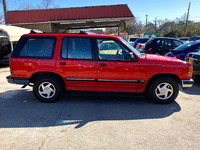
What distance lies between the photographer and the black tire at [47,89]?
16.0 ft

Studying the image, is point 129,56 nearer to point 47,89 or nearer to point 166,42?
point 47,89

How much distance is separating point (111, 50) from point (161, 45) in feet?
27.9

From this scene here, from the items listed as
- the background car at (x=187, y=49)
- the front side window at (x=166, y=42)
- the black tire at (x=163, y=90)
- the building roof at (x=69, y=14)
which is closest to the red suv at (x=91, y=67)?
the black tire at (x=163, y=90)

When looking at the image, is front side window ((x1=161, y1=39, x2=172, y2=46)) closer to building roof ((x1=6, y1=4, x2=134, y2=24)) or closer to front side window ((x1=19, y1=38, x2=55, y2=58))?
building roof ((x1=6, y1=4, x2=134, y2=24))

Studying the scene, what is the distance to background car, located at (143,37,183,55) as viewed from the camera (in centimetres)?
1216

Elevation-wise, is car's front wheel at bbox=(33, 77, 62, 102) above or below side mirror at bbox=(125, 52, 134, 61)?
below

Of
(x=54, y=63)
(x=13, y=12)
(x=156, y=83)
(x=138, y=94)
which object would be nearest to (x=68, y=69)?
(x=54, y=63)

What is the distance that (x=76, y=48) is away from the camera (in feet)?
15.8

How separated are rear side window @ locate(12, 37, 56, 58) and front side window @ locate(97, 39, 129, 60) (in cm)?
132

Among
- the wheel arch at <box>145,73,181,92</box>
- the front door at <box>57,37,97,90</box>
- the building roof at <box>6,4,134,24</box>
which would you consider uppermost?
the building roof at <box>6,4,134,24</box>

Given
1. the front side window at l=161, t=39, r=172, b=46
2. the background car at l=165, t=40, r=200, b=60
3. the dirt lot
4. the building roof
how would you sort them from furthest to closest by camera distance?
the building roof < the front side window at l=161, t=39, r=172, b=46 < the background car at l=165, t=40, r=200, b=60 < the dirt lot

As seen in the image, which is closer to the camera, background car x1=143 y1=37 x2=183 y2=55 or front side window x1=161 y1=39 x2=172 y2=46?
background car x1=143 y1=37 x2=183 y2=55

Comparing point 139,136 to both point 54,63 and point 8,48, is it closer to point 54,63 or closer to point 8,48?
point 54,63

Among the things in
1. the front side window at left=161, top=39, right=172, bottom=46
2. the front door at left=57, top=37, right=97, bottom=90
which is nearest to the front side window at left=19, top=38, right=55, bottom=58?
the front door at left=57, top=37, right=97, bottom=90
